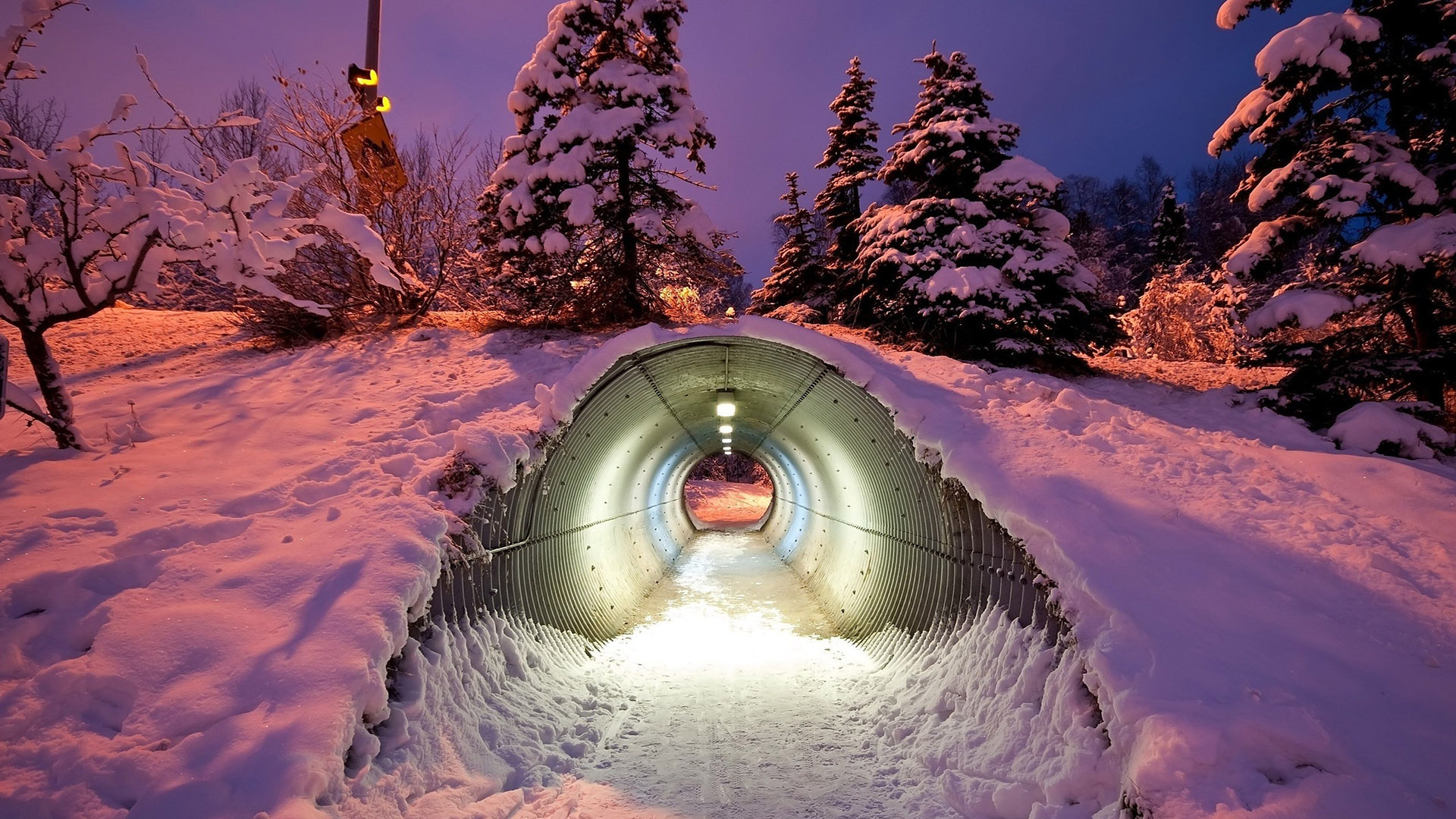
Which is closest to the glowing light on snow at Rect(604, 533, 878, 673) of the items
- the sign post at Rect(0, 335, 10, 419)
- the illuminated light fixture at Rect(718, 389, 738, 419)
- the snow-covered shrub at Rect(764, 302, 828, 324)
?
the illuminated light fixture at Rect(718, 389, 738, 419)

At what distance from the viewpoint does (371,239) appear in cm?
447

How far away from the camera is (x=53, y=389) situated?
17.4ft

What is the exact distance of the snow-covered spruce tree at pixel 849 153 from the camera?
21312 mm

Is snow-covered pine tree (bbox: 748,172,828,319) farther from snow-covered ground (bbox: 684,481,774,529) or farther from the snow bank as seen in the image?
the snow bank

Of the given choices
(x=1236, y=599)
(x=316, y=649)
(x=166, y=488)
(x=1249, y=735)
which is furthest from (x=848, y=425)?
(x=166, y=488)

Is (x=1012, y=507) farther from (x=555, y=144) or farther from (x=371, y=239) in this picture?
(x=555, y=144)

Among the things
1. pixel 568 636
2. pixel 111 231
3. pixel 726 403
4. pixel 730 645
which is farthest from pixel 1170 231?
pixel 111 231

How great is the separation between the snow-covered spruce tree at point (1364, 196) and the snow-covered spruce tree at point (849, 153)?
46.7 ft

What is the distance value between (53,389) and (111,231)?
4.78 ft

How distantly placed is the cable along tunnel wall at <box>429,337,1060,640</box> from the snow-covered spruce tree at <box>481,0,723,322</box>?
3.00 meters

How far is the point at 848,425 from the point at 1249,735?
→ 5.54 m

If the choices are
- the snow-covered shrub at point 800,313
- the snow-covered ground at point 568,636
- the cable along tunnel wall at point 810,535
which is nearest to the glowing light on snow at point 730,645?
the cable along tunnel wall at point 810,535

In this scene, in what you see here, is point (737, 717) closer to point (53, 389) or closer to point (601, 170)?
point (53, 389)

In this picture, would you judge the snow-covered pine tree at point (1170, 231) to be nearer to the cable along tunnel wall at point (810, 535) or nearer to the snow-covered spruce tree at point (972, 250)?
the snow-covered spruce tree at point (972, 250)
